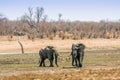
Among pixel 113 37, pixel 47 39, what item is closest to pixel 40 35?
pixel 47 39

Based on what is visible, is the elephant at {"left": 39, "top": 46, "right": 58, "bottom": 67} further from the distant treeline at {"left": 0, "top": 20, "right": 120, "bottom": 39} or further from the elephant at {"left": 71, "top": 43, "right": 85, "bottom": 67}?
the distant treeline at {"left": 0, "top": 20, "right": 120, "bottom": 39}

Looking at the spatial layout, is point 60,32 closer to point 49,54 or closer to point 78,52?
point 49,54

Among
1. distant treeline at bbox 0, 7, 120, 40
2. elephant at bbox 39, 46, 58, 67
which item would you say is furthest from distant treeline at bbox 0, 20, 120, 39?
elephant at bbox 39, 46, 58, 67

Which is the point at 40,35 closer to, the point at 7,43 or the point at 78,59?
the point at 7,43

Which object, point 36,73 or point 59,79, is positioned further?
point 36,73

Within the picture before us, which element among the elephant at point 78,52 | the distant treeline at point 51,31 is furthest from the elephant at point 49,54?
the distant treeline at point 51,31

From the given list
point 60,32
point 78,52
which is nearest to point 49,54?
point 78,52

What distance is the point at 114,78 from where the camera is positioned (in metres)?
27.3

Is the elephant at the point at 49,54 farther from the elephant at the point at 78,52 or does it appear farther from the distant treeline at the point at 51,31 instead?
the distant treeline at the point at 51,31

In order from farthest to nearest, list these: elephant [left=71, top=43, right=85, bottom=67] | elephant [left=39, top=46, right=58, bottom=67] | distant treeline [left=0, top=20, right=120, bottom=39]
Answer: distant treeline [left=0, top=20, right=120, bottom=39]
elephant [left=39, top=46, right=58, bottom=67]
elephant [left=71, top=43, right=85, bottom=67]

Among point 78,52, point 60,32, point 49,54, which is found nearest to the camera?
point 78,52

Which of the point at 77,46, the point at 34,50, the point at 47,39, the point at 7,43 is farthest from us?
the point at 47,39

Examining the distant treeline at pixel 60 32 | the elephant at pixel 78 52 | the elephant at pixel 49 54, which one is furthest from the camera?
the distant treeline at pixel 60 32

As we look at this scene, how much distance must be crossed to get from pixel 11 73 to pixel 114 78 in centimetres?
748
